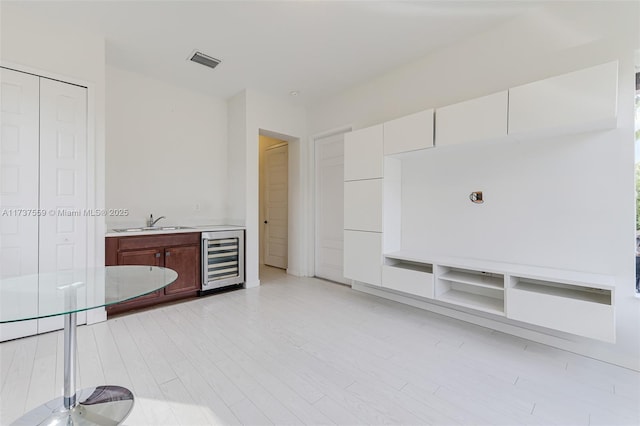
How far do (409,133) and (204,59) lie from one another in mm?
2612

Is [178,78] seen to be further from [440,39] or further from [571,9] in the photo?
[571,9]

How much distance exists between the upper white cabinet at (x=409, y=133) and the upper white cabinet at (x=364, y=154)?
120mm

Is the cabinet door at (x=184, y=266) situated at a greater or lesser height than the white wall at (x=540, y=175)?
lesser

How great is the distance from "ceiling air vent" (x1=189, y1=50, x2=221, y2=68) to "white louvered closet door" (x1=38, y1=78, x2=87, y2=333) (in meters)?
1.19

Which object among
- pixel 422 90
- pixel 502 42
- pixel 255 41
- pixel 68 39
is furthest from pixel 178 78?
pixel 502 42

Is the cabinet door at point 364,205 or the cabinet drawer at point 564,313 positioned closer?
the cabinet drawer at point 564,313

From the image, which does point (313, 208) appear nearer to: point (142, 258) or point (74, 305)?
point (142, 258)

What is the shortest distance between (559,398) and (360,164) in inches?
106

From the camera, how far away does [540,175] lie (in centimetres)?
248

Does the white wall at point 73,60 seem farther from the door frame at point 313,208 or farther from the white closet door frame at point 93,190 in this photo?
the door frame at point 313,208

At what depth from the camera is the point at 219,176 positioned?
14.9 ft

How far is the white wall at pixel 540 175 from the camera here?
2.11 m

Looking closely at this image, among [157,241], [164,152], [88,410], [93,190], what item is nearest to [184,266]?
[157,241]

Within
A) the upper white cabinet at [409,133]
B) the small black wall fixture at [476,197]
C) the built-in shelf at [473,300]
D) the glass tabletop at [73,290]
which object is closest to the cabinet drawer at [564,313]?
the built-in shelf at [473,300]
